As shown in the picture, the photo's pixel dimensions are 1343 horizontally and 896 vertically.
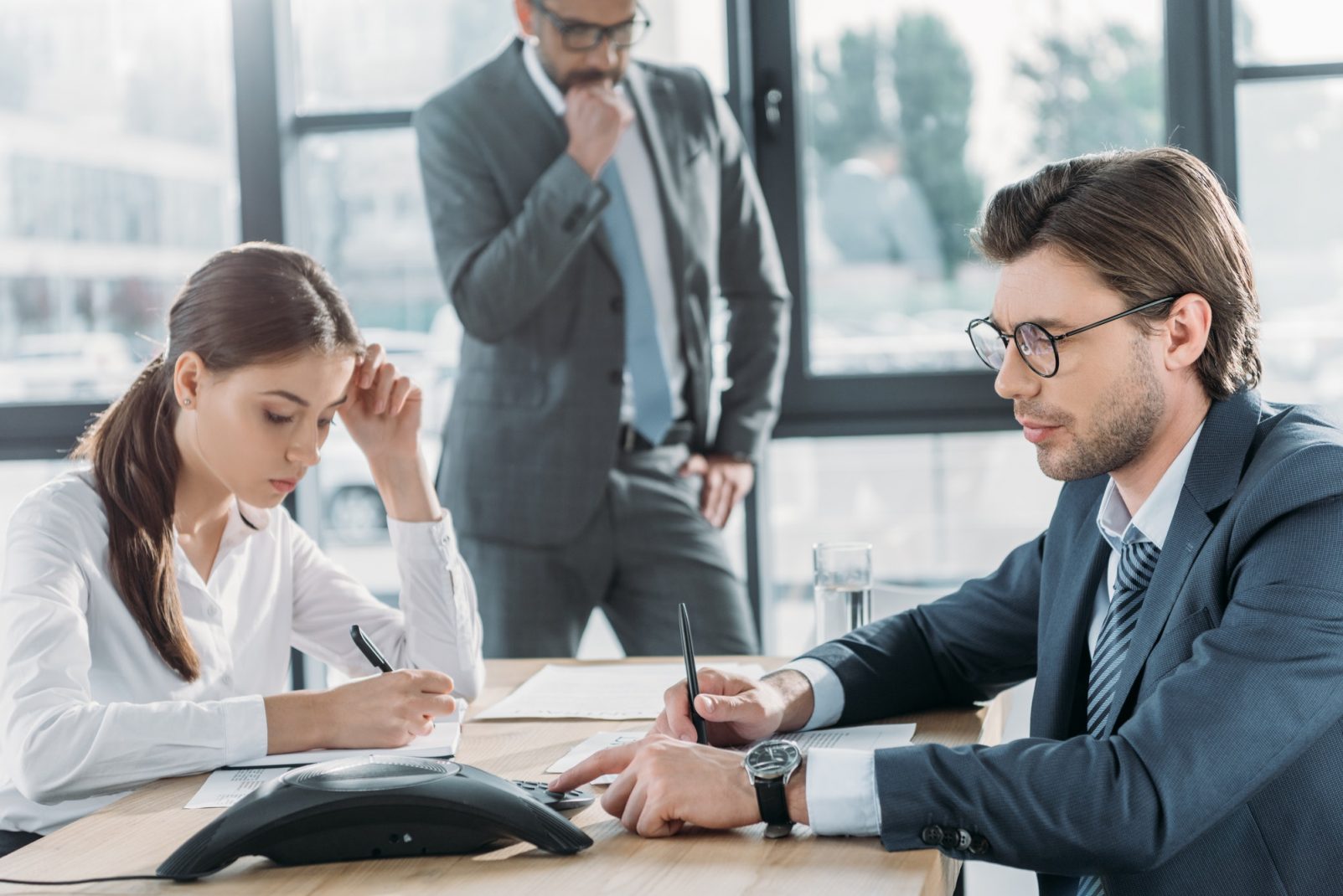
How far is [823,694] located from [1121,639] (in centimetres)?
34

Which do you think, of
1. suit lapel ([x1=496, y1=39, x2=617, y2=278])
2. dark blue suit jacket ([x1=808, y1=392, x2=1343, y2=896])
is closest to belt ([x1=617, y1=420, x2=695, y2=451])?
suit lapel ([x1=496, y1=39, x2=617, y2=278])

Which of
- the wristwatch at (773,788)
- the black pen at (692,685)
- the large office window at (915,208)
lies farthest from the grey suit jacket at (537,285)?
the wristwatch at (773,788)

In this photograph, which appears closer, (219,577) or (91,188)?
(219,577)

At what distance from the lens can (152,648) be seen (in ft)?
5.74

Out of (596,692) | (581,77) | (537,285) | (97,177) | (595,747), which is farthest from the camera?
(97,177)

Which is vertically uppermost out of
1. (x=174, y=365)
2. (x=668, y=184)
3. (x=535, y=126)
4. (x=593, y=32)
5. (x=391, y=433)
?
(x=593, y=32)

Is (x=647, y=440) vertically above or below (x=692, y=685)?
above

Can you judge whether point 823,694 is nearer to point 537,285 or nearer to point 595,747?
point 595,747

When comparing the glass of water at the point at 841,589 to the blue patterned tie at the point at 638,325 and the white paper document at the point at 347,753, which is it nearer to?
the white paper document at the point at 347,753

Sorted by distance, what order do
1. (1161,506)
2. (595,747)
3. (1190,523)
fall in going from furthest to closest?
(595,747) → (1161,506) → (1190,523)

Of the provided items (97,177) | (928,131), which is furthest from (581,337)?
(97,177)

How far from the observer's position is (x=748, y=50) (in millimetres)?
3500

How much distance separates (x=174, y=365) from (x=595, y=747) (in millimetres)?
783

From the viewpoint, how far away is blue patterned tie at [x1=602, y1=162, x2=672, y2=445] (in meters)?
2.90
